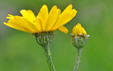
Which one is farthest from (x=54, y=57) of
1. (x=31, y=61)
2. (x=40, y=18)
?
(x=40, y=18)

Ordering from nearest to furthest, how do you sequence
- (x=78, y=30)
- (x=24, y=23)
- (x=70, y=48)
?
1. (x=24, y=23)
2. (x=78, y=30)
3. (x=70, y=48)

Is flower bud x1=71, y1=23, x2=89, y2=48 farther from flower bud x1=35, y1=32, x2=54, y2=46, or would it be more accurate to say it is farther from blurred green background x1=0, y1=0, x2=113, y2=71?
blurred green background x1=0, y1=0, x2=113, y2=71

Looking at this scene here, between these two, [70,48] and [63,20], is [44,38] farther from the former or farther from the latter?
[70,48]

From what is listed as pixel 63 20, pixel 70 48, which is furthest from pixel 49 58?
pixel 70 48

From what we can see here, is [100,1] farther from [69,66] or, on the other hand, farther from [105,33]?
[69,66]

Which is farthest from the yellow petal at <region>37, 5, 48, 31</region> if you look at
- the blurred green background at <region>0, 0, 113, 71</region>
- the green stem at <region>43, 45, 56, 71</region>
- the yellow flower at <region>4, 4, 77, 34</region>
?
the blurred green background at <region>0, 0, 113, 71</region>

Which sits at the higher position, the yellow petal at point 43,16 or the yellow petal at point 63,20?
the yellow petal at point 43,16

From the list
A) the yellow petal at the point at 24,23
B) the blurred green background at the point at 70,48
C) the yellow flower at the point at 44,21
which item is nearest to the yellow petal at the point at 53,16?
the yellow flower at the point at 44,21

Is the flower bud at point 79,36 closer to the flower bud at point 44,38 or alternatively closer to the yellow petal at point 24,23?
the flower bud at point 44,38
